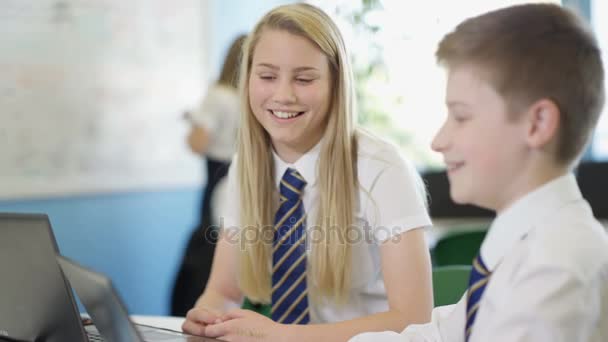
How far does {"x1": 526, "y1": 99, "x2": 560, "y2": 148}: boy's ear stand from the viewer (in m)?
0.89

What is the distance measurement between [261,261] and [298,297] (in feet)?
0.48

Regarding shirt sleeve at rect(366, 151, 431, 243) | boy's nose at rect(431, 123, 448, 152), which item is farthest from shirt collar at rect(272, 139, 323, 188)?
boy's nose at rect(431, 123, 448, 152)

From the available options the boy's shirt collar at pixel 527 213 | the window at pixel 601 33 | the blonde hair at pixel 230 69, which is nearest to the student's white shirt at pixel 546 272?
the boy's shirt collar at pixel 527 213

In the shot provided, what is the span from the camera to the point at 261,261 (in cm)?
169

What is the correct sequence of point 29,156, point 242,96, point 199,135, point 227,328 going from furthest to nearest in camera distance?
point 199,135
point 29,156
point 242,96
point 227,328

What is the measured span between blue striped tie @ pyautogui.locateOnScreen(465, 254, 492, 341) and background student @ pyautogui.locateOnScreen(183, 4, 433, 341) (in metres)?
0.53

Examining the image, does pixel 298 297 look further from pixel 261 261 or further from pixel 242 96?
pixel 242 96

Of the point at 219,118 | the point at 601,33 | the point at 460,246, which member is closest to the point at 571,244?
the point at 460,246

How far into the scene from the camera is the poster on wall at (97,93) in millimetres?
2996

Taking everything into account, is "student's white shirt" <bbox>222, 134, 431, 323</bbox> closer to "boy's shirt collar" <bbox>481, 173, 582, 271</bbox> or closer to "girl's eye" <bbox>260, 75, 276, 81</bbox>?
"girl's eye" <bbox>260, 75, 276, 81</bbox>

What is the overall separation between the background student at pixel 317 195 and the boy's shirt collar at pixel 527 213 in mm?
557

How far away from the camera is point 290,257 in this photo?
1.61m

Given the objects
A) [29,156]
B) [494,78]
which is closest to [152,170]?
[29,156]

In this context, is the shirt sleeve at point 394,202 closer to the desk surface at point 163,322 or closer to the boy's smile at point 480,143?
the desk surface at point 163,322
